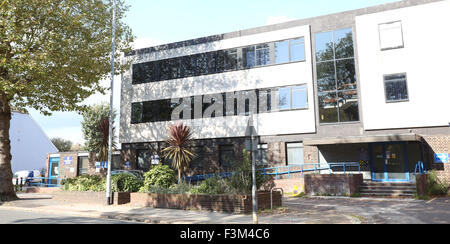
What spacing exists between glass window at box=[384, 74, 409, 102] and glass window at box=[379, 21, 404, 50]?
1.82m

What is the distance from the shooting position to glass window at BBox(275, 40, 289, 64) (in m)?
23.8

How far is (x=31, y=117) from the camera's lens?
52.5m

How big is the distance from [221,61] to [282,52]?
4.73m

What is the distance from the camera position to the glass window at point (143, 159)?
28078 millimetres

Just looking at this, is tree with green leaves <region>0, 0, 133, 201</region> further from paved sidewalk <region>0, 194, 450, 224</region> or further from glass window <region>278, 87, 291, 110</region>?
glass window <region>278, 87, 291, 110</region>

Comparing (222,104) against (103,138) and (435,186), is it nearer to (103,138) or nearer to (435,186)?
(103,138)

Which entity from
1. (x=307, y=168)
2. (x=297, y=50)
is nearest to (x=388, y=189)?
(x=307, y=168)

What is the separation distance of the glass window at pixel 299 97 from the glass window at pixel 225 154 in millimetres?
5487

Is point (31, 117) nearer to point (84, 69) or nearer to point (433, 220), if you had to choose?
point (84, 69)

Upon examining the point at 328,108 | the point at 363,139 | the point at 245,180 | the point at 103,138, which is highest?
the point at 328,108

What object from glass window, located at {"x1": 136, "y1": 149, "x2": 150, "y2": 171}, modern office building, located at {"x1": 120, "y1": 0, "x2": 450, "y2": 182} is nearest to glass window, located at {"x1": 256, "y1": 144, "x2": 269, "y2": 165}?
modern office building, located at {"x1": 120, "y1": 0, "x2": 450, "y2": 182}

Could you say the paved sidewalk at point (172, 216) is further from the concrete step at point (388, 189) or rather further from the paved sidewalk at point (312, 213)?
the concrete step at point (388, 189)

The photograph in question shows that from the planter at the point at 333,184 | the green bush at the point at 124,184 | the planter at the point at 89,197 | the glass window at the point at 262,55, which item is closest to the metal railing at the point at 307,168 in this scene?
the planter at the point at 333,184

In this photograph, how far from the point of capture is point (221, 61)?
26062 millimetres
